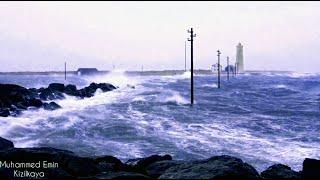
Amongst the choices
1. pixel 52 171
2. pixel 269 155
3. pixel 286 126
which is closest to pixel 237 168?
pixel 52 171

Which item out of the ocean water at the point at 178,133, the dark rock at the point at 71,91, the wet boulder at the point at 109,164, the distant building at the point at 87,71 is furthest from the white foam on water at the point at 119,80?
the wet boulder at the point at 109,164

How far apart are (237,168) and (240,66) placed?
148 metres

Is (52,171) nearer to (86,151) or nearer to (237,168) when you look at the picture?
(237,168)

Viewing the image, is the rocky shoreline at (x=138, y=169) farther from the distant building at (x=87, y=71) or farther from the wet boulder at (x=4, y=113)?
the distant building at (x=87, y=71)

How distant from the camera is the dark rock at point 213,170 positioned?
6.48m

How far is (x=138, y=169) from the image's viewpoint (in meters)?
7.83

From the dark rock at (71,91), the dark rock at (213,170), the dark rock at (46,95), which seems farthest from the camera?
the dark rock at (71,91)

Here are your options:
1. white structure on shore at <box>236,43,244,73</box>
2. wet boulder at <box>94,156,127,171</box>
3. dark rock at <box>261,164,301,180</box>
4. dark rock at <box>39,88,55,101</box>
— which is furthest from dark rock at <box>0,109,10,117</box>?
white structure on shore at <box>236,43,244,73</box>

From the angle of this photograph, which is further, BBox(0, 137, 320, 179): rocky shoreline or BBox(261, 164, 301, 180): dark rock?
BBox(261, 164, 301, 180): dark rock

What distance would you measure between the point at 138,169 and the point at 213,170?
68.7 inches

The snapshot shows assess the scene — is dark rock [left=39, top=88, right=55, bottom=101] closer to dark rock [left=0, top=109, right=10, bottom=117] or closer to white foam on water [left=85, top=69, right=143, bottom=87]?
dark rock [left=0, top=109, right=10, bottom=117]

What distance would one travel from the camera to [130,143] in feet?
44.5

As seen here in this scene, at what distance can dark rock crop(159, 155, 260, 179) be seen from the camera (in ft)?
21.3

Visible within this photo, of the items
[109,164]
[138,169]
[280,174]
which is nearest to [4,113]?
[109,164]
